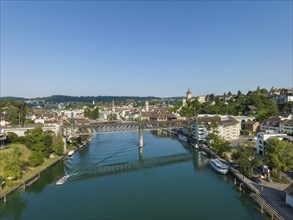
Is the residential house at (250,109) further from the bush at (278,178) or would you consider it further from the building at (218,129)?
the bush at (278,178)

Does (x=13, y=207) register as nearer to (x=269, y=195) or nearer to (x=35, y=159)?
(x=35, y=159)

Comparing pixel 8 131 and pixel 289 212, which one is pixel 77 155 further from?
pixel 289 212

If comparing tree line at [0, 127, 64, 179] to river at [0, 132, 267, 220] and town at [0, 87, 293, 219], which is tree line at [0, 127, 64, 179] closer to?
town at [0, 87, 293, 219]

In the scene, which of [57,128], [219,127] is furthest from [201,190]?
[57,128]

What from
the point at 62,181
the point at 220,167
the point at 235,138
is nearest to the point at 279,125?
the point at 235,138

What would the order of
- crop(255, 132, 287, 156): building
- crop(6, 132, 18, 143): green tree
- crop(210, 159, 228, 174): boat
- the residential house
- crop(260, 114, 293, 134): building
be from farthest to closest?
the residential house, crop(260, 114, 293, 134): building, crop(6, 132, 18, 143): green tree, crop(255, 132, 287, 156): building, crop(210, 159, 228, 174): boat

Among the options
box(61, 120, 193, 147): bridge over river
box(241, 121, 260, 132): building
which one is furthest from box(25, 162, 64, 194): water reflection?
box(241, 121, 260, 132): building
